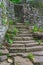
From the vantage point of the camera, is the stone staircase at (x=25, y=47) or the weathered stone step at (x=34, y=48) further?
the weathered stone step at (x=34, y=48)

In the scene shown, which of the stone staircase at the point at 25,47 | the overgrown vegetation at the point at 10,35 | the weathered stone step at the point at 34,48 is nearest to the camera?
the stone staircase at the point at 25,47

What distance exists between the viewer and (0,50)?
20.8 ft

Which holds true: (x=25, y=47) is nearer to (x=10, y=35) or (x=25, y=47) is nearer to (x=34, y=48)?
(x=34, y=48)

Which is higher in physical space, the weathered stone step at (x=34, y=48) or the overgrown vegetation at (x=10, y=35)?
the overgrown vegetation at (x=10, y=35)

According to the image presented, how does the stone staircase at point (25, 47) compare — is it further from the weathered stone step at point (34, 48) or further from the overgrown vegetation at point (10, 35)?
the overgrown vegetation at point (10, 35)

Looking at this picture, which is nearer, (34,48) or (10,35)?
(34,48)

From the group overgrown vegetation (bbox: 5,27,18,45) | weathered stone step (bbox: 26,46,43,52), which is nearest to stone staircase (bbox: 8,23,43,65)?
weathered stone step (bbox: 26,46,43,52)

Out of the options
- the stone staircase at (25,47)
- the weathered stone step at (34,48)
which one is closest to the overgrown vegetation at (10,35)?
the stone staircase at (25,47)

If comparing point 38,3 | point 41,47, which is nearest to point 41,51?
point 41,47

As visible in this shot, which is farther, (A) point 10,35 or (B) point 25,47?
(A) point 10,35

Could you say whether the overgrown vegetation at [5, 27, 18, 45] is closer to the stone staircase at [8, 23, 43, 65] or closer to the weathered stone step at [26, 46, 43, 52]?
the stone staircase at [8, 23, 43, 65]

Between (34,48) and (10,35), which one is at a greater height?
Answer: (10,35)

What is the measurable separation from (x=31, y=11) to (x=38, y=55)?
17.7ft

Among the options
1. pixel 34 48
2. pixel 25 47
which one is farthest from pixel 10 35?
pixel 34 48
